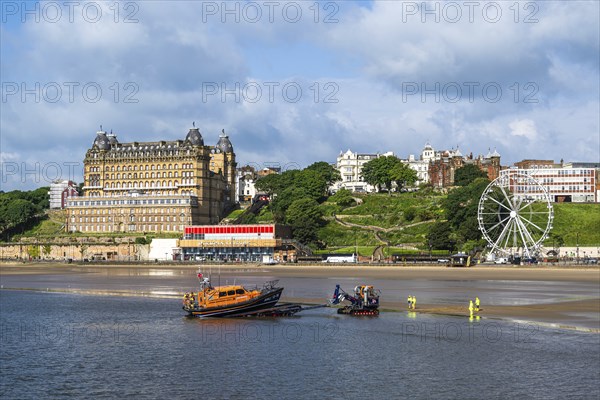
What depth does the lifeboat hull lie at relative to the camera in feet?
218

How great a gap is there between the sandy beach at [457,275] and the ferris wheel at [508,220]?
36.6ft

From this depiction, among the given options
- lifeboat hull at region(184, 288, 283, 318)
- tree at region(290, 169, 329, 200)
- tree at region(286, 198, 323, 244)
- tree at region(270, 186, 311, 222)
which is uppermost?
tree at region(290, 169, 329, 200)

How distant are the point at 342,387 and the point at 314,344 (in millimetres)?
11941

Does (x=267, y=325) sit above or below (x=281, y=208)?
below

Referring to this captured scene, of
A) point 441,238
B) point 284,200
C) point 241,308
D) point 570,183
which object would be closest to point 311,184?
point 284,200

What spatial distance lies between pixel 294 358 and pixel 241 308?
66.4 ft

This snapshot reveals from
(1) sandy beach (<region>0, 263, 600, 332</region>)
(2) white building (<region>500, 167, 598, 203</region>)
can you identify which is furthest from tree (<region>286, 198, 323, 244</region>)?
(2) white building (<region>500, 167, 598, 203</region>)

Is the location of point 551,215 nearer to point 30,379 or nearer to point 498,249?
point 498,249

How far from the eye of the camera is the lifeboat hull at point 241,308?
6656cm

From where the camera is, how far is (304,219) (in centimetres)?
16812

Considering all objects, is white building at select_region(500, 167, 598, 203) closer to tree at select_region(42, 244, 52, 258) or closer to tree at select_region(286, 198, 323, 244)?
tree at select_region(286, 198, 323, 244)

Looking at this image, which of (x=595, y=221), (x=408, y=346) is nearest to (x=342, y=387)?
(x=408, y=346)

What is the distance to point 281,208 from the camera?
181 metres

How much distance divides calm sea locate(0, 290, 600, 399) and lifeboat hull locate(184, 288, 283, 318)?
4.20 ft
